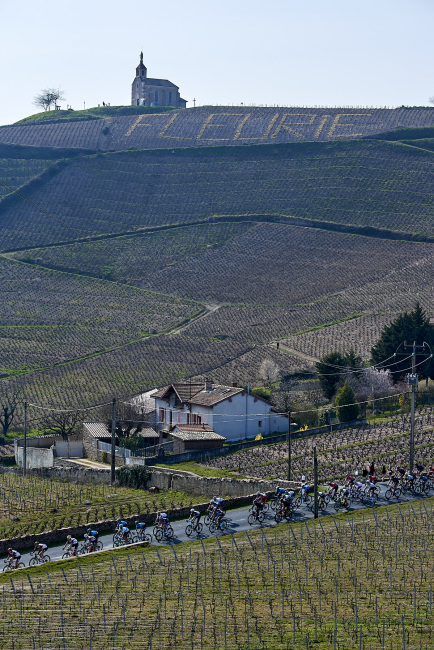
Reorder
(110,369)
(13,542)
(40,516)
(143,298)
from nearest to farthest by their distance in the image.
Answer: (13,542), (40,516), (110,369), (143,298)

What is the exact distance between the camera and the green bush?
52781 mm

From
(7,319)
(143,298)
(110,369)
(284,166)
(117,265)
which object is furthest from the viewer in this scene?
(284,166)

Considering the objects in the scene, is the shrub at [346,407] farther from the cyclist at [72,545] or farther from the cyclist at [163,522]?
the cyclist at [72,545]

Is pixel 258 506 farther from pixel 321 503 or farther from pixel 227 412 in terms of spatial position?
pixel 227 412

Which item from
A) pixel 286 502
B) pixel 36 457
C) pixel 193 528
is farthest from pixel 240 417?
pixel 193 528

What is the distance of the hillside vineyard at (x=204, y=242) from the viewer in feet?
320

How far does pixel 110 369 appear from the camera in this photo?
306 ft

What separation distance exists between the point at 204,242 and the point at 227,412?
3169 inches

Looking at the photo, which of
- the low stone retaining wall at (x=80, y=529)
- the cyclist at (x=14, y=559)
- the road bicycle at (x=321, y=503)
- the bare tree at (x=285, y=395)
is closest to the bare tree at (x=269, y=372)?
the bare tree at (x=285, y=395)

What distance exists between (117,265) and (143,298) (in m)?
15.5

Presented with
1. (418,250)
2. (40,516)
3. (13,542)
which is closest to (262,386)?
(40,516)

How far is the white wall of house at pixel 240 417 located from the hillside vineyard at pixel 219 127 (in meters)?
112

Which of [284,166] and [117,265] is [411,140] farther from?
[117,265]

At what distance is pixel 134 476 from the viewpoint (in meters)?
53.2
